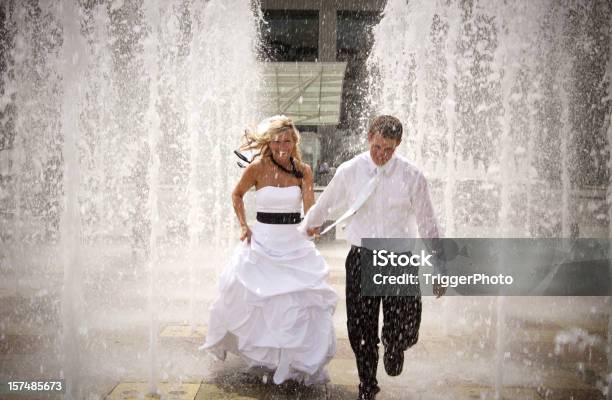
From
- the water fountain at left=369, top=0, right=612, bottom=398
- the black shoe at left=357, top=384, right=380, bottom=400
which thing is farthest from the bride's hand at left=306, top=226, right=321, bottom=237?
the water fountain at left=369, top=0, right=612, bottom=398

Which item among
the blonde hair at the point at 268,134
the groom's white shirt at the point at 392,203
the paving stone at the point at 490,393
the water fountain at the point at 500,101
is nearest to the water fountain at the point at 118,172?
the blonde hair at the point at 268,134

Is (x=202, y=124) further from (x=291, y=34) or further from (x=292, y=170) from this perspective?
(x=292, y=170)

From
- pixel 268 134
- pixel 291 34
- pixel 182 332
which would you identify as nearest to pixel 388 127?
pixel 268 134

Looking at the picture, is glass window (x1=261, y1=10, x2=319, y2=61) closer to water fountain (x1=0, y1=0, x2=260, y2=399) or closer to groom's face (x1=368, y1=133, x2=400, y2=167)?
water fountain (x1=0, y1=0, x2=260, y2=399)

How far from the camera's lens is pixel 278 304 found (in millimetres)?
4168

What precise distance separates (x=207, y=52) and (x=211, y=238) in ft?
24.5

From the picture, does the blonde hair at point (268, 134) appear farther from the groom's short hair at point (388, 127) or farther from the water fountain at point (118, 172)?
the water fountain at point (118, 172)

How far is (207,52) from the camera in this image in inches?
710

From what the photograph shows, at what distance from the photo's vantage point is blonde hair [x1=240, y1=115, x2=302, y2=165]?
14.1ft

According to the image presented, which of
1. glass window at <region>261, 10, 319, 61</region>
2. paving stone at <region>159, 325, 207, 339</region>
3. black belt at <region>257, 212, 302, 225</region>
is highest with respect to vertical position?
glass window at <region>261, 10, 319, 61</region>

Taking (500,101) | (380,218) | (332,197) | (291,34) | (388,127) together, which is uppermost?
(291,34)

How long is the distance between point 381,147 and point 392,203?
0.34 metres

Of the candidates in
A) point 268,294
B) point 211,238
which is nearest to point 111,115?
point 211,238

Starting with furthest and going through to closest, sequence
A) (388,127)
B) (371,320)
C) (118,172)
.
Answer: (118,172)
(371,320)
(388,127)
